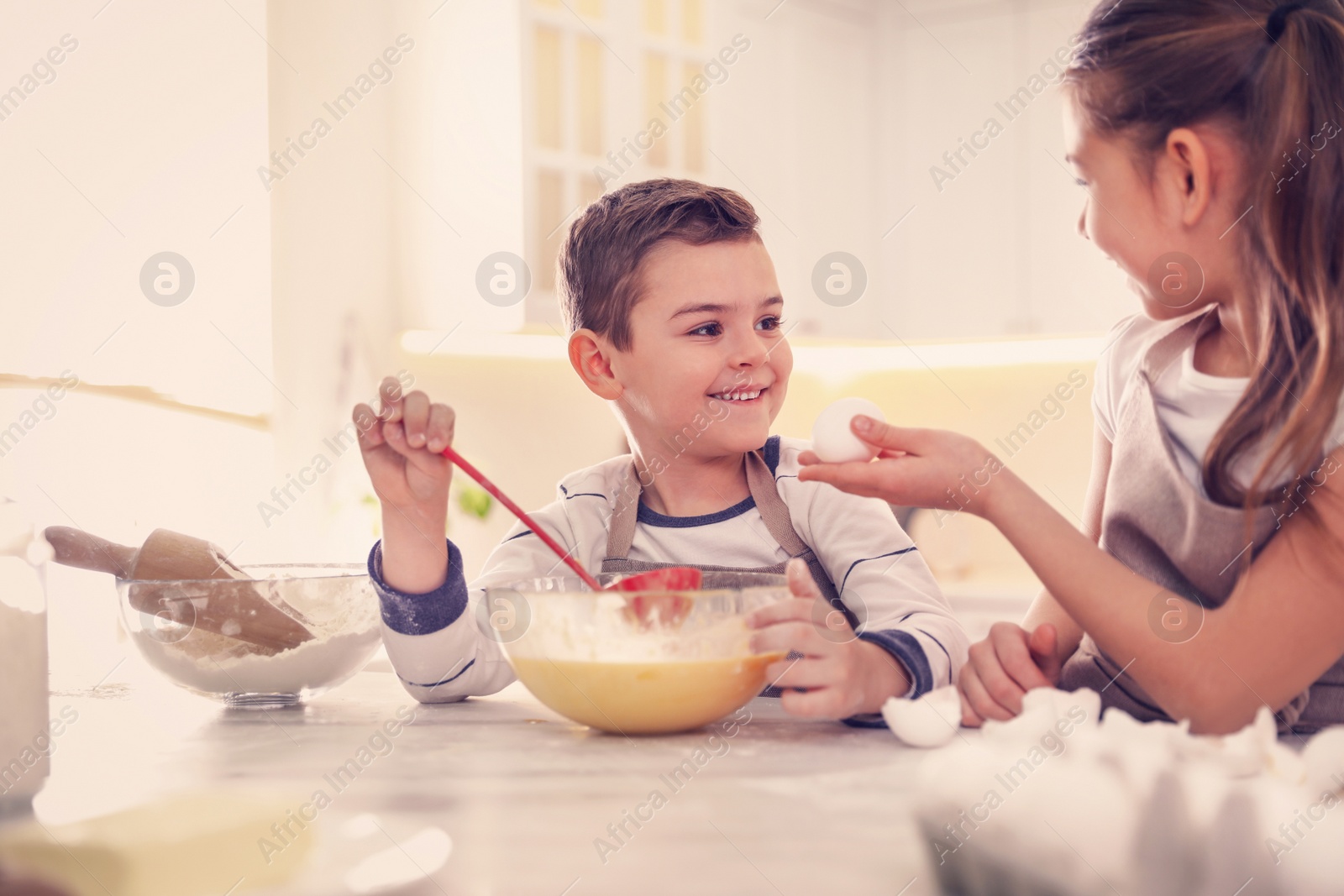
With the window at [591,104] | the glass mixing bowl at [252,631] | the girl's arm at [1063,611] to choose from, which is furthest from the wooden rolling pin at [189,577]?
the window at [591,104]

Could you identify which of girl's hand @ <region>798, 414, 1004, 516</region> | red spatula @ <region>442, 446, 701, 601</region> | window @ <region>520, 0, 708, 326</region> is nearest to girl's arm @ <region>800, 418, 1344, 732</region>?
girl's hand @ <region>798, 414, 1004, 516</region>

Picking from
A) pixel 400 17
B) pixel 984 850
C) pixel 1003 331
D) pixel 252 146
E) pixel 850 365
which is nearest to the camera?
pixel 984 850

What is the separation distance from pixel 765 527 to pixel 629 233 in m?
0.35

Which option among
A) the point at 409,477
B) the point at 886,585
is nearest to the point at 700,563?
the point at 886,585

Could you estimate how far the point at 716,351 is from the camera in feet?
3.73

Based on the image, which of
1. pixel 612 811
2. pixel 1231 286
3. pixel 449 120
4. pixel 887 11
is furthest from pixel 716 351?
pixel 887 11

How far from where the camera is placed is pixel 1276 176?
741 mm

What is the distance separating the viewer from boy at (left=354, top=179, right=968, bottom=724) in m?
0.91

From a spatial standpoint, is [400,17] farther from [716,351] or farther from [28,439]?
[716,351]

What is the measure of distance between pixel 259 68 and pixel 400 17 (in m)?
0.45

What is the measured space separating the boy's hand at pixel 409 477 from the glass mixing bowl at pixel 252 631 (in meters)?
0.05

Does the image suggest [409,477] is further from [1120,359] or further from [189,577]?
[1120,359]

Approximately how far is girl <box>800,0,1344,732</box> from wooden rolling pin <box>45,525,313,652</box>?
42 cm

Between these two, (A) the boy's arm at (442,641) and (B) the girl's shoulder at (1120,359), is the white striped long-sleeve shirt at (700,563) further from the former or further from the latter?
(B) the girl's shoulder at (1120,359)
